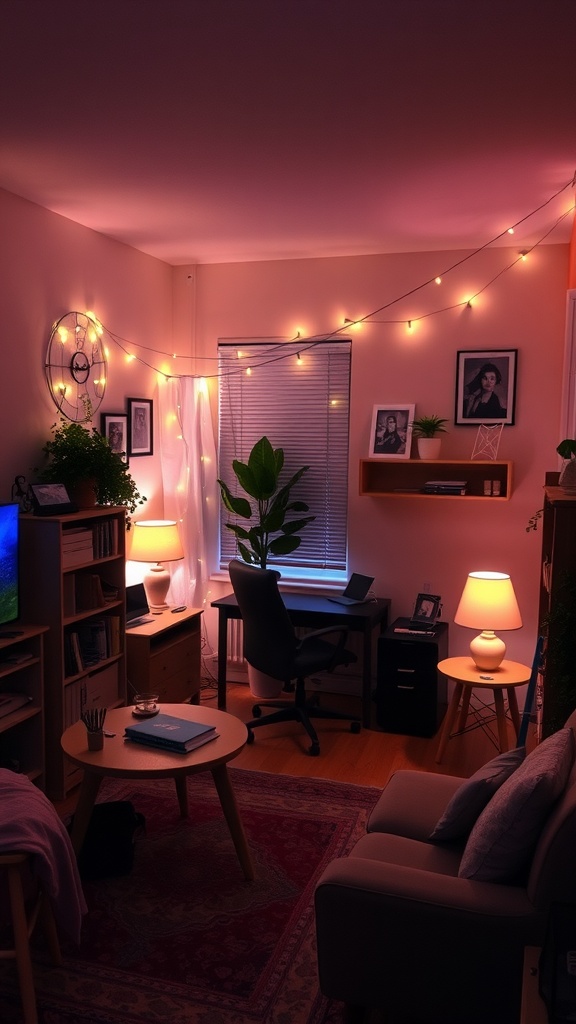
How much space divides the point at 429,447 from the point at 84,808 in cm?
290

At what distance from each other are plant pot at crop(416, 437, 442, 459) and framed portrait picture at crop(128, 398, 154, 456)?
1.75 meters

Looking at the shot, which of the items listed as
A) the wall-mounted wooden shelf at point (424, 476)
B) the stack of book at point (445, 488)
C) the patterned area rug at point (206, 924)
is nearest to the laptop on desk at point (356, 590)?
the wall-mounted wooden shelf at point (424, 476)

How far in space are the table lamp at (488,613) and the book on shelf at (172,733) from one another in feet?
4.94

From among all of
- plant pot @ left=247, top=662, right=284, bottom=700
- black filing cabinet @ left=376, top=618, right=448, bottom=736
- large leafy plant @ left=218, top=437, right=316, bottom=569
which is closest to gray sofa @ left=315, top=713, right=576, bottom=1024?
black filing cabinet @ left=376, top=618, right=448, bottom=736

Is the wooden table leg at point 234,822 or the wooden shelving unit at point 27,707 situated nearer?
the wooden table leg at point 234,822

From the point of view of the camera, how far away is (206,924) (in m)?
2.79

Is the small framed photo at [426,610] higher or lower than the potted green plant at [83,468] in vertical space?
lower

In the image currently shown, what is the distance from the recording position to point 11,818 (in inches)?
94.0

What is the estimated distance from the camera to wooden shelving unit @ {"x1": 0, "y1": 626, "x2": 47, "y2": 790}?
3.58 m

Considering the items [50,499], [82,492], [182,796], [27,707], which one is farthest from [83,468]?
[182,796]

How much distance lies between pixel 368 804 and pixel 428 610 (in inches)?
59.0

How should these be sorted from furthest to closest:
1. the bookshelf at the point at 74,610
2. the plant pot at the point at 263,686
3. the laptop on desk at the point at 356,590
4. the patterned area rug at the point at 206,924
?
the plant pot at the point at 263,686, the laptop on desk at the point at 356,590, the bookshelf at the point at 74,610, the patterned area rug at the point at 206,924

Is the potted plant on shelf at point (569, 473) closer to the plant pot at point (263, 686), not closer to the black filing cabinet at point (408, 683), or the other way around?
the black filing cabinet at point (408, 683)

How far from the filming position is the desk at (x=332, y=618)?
185 inches
